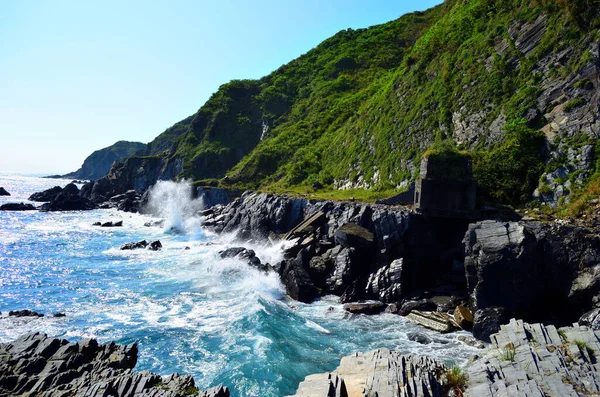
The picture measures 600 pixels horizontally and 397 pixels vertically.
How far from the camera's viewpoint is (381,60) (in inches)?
3863

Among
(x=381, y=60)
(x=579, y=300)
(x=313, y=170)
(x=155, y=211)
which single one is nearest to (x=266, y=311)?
(x=579, y=300)

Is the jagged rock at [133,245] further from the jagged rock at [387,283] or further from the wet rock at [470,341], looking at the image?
the wet rock at [470,341]

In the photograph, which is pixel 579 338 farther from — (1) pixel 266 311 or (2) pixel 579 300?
(1) pixel 266 311

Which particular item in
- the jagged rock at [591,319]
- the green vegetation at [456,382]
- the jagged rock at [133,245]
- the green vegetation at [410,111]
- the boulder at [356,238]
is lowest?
the jagged rock at [133,245]

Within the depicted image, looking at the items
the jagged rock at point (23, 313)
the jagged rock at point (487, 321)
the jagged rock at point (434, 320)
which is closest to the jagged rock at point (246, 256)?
the jagged rock at point (434, 320)

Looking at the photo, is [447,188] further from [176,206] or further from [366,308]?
[176,206]

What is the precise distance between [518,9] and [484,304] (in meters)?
38.8

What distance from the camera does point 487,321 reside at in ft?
71.9

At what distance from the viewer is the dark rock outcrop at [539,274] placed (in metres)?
21.5

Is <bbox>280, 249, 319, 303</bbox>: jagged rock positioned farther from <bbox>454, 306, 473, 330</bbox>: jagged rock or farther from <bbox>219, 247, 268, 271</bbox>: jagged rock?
<bbox>454, 306, 473, 330</bbox>: jagged rock

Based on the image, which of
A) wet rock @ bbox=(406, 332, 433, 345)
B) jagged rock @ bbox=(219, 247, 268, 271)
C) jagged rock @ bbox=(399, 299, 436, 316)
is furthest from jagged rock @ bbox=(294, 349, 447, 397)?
jagged rock @ bbox=(219, 247, 268, 271)

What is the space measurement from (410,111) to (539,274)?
3458cm

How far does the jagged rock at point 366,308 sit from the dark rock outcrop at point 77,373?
14.9 m

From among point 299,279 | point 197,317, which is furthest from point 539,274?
point 197,317
